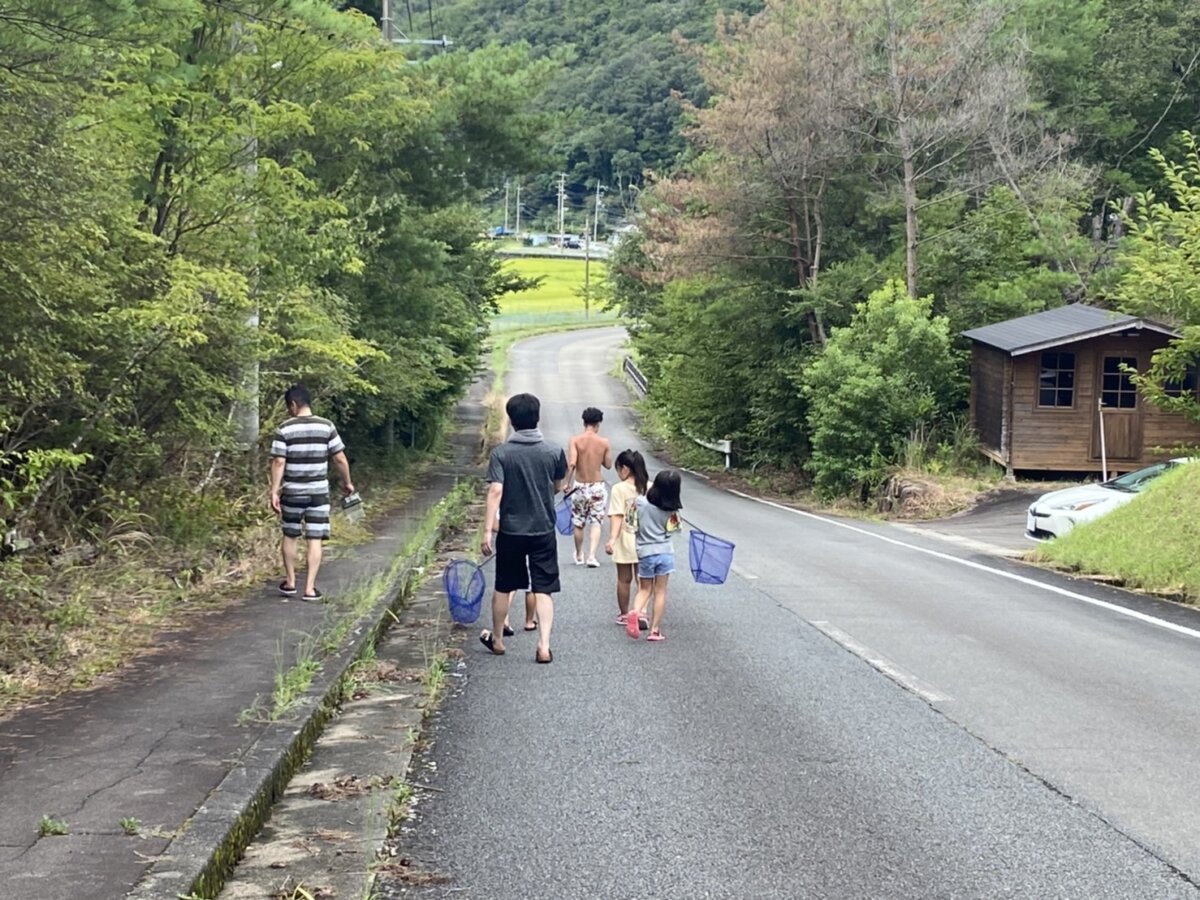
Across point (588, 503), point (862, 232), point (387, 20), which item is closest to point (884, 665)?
point (588, 503)

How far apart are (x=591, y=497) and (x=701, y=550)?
3.50 metres

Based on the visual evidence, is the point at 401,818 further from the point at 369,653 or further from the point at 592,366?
the point at 592,366

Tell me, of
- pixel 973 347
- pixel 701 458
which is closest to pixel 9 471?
pixel 973 347

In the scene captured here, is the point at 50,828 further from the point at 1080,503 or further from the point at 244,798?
the point at 1080,503

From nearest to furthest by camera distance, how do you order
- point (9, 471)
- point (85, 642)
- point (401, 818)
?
point (401, 818)
point (85, 642)
point (9, 471)

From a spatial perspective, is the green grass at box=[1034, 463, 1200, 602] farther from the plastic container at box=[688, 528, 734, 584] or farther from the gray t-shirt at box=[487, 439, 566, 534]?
the gray t-shirt at box=[487, 439, 566, 534]

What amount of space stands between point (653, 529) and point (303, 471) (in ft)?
9.51

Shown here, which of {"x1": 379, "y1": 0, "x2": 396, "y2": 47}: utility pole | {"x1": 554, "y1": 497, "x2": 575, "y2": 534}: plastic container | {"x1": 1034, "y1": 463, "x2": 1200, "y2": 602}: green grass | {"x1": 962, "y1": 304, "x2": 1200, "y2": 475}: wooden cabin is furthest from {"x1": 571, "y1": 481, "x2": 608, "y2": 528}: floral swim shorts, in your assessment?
{"x1": 962, "y1": 304, "x2": 1200, "y2": 475}: wooden cabin

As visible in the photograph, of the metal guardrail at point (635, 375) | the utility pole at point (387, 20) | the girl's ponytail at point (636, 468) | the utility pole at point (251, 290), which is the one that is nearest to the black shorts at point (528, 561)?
the girl's ponytail at point (636, 468)

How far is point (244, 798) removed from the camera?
5016 mm

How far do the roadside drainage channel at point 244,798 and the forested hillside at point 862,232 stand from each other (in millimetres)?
21399

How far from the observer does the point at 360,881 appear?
177 inches

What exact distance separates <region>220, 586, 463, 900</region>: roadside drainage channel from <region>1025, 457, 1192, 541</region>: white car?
12880mm

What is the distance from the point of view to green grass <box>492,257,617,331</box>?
313 ft
